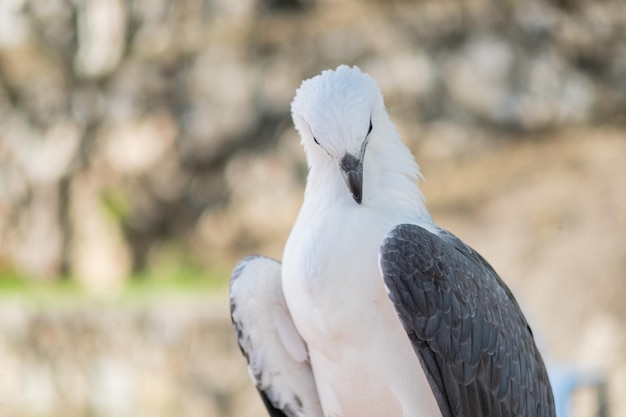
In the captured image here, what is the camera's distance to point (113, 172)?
38.9 ft

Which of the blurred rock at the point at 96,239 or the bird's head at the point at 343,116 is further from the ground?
the blurred rock at the point at 96,239

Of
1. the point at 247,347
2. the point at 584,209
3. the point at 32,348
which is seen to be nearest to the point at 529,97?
the point at 584,209

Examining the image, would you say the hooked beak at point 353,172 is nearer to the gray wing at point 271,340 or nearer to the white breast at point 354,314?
the white breast at point 354,314

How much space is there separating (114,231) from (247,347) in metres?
8.34

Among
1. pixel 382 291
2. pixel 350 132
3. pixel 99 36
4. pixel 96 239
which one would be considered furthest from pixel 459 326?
pixel 99 36

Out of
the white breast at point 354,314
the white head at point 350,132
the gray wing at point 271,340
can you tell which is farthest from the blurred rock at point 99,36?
the white breast at point 354,314

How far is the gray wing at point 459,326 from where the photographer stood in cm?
318

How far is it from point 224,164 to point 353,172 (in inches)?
332

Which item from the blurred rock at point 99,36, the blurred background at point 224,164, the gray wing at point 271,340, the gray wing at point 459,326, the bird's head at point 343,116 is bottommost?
the gray wing at point 459,326

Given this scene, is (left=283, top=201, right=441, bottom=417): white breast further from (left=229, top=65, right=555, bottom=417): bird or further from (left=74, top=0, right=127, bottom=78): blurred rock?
(left=74, top=0, right=127, bottom=78): blurred rock

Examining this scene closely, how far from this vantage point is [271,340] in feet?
12.3

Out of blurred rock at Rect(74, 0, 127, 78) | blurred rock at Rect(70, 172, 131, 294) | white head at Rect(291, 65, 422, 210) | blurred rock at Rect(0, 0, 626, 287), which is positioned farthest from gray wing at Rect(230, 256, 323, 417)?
blurred rock at Rect(74, 0, 127, 78)

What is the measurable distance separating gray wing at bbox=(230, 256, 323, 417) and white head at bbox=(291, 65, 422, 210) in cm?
48

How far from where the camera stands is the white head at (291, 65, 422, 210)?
3.23m
